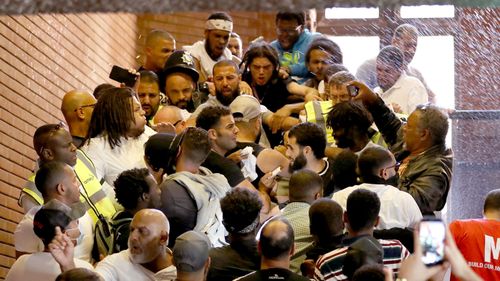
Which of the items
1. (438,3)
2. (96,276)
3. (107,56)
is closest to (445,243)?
(438,3)

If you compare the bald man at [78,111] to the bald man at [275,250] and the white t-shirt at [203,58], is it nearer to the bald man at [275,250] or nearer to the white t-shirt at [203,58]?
the white t-shirt at [203,58]

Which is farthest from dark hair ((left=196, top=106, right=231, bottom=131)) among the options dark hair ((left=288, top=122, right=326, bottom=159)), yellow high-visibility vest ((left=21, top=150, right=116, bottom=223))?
yellow high-visibility vest ((left=21, top=150, right=116, bottom=223))

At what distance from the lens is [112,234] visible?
7055 mm

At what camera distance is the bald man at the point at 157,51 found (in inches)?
454

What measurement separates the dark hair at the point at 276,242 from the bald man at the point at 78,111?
308 centimetres

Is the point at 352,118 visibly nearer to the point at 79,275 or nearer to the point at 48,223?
the point at 48,223

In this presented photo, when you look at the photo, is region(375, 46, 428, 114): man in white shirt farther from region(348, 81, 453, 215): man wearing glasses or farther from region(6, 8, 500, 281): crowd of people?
region(348, 81, 453, 215): man wearing glasses

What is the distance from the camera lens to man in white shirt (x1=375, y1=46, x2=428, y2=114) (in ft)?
36.5

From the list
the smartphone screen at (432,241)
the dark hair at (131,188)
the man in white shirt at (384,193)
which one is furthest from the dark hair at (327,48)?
the smartphone screen at (432,241)

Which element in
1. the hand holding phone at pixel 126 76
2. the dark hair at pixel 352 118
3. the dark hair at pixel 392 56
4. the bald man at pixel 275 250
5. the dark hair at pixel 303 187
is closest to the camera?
the bald man at pixel 275 250

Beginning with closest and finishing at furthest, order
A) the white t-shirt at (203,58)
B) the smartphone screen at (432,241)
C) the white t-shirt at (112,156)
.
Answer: the smartphone screen at (432,241), the white t-shirt at (112,156), the white t-shirt at (203,58)

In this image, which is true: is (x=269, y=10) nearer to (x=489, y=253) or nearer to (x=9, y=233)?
(x=489, y=253)

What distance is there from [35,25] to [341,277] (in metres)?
6.03

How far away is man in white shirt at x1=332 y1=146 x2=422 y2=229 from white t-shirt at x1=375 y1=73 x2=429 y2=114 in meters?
3.67
